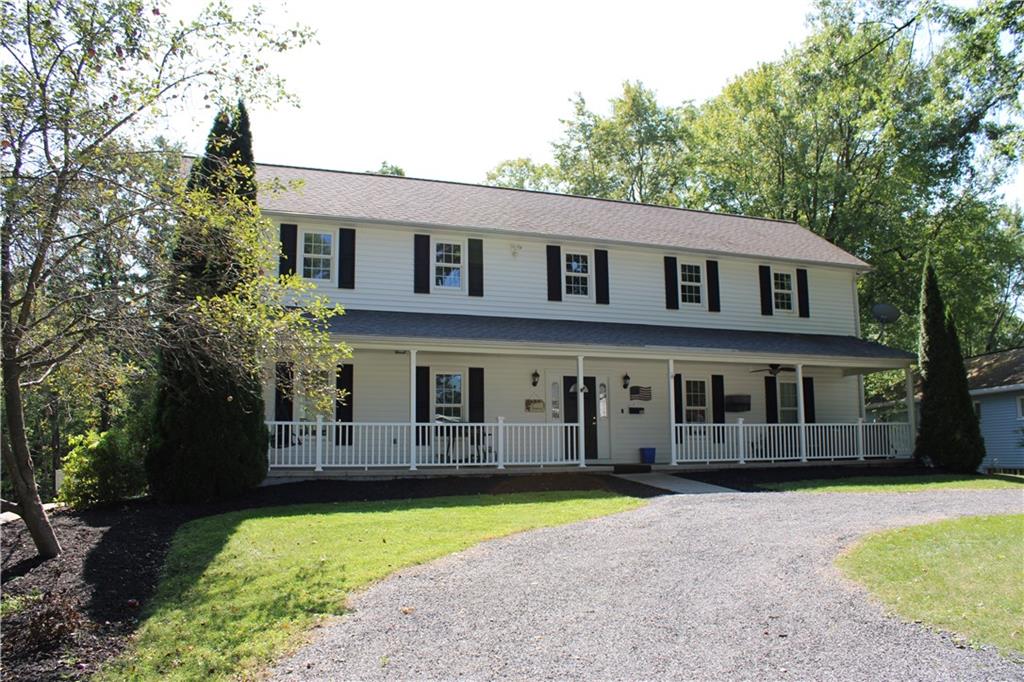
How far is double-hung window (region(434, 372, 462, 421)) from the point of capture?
652 inches

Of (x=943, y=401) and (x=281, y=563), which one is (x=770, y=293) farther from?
(x=281, y=563)

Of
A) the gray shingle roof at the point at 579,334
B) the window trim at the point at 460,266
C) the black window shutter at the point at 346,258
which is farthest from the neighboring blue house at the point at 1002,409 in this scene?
the black window shutter at the point at 346,258

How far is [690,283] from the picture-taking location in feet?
64.0

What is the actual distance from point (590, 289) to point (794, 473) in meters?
6.16

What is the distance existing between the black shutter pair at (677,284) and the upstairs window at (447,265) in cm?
538

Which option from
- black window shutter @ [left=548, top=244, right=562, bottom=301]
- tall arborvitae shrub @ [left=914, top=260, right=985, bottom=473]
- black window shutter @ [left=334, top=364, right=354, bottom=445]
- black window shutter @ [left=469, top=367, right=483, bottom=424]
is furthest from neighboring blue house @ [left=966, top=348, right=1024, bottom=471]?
black window shutter @ [left=334, top=364, right=354, bottom=445]

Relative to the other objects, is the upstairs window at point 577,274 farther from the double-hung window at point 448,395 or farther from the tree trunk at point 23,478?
the tree trunk at point 23,478

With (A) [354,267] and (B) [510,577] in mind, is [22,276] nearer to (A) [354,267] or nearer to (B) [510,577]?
(B) [510,577]

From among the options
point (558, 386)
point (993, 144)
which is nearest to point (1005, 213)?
point (993, 144)

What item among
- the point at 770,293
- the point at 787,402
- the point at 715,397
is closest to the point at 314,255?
the point at 715,397

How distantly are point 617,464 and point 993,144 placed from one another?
10636 mm

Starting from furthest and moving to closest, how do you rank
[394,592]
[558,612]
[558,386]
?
[558,386] < [394,592] < [558,612]

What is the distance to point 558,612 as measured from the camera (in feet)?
20.1

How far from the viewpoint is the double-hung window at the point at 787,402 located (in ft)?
65.1
